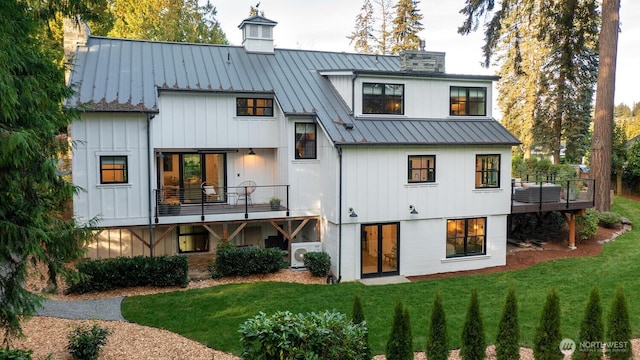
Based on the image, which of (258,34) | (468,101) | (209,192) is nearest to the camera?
(209,192)

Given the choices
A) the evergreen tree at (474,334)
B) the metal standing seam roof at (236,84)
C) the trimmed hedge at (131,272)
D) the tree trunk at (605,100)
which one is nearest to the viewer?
the evergreen tree at (474,334)

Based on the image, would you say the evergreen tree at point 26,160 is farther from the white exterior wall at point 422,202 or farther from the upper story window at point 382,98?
the upper story window at point 382,98

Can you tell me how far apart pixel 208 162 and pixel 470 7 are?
13181 millimetres

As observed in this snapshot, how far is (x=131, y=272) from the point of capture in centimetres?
1273

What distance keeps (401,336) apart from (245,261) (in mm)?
7441

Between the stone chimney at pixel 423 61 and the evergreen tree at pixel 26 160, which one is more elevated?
the stone chimney at pixel 423 61

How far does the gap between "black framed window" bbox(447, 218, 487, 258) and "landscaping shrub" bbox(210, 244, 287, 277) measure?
19.4 ft

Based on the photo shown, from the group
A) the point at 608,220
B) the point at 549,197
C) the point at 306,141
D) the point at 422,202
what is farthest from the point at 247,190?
the point at 608,220

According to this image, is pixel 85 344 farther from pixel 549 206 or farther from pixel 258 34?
pixel 549 206

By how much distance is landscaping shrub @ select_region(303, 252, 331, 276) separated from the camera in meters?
14.3

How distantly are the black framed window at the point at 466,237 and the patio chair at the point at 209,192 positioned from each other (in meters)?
8.24

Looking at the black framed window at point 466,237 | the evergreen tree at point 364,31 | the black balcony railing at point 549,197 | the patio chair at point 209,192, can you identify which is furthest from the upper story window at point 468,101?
the evergreen tree at point 364,31

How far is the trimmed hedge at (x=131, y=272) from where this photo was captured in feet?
40.5

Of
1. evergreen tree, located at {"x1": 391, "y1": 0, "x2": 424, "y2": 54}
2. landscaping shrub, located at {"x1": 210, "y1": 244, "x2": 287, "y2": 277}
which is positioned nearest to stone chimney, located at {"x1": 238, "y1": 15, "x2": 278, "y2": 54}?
landscaping shrub, located at {"x1": 210, "y1": 244, "x2": 287, "y2": 277}
